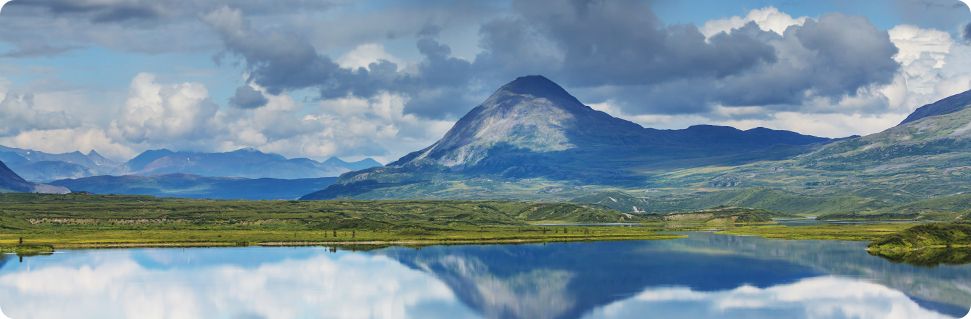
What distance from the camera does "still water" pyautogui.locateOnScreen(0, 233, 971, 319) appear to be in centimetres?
10512

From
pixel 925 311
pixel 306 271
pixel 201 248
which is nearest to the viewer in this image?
pixel 925 311

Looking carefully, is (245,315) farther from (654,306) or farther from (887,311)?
(887,311)

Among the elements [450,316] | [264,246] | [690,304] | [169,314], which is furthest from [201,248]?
[690,304]

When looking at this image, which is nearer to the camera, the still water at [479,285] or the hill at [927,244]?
the still water at [479,285]

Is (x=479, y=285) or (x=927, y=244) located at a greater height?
(x=927, y=244)

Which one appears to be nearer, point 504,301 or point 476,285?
point 504,301

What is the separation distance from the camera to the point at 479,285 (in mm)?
130250

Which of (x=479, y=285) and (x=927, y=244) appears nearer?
(x=479, y=285)

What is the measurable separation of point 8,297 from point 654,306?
73.8 meters

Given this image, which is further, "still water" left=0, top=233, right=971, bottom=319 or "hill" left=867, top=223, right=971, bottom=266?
"hill" left=867, top=223, right=971, bottom=266

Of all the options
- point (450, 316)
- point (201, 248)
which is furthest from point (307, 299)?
point (201, 248)

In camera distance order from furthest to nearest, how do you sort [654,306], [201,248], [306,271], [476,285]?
[201,248]
[306,271]
[476,285]
[654,306]

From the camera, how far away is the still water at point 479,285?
10512 cm

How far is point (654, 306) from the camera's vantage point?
10669 centimetres
